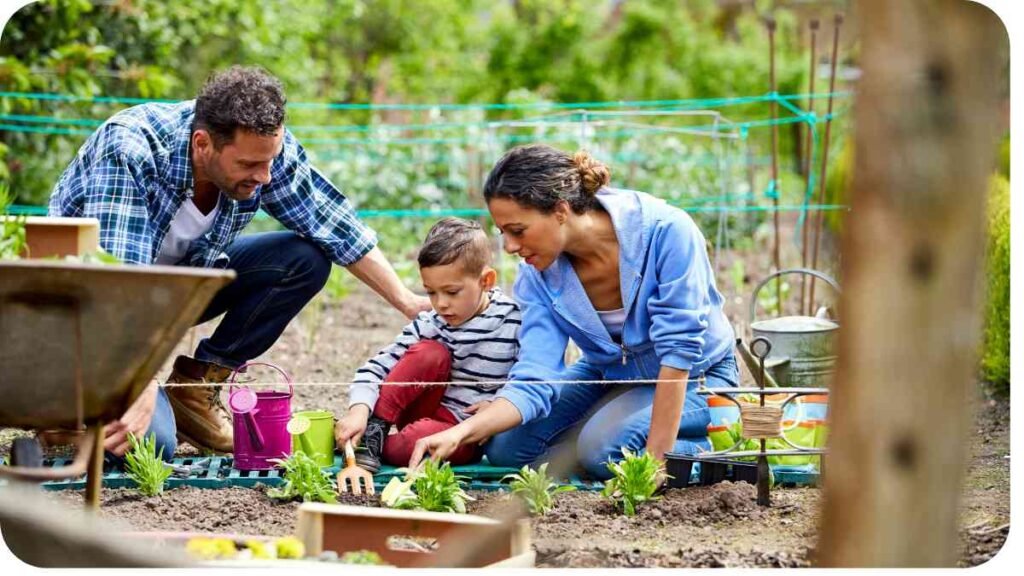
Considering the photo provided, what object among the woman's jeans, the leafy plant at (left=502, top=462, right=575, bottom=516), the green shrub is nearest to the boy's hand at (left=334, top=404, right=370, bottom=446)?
the woman's jeans

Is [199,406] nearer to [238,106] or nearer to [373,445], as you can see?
[373,445]

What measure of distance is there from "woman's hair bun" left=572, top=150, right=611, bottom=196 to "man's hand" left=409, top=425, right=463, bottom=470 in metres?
0.85

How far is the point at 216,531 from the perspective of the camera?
3324 mm

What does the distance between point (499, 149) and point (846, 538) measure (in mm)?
8008

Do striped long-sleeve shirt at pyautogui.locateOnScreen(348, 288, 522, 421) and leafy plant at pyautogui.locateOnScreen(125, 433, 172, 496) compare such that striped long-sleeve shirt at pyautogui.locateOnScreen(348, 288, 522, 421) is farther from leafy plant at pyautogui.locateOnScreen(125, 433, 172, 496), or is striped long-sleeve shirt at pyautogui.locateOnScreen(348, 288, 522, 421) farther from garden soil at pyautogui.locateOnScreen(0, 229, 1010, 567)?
leafy plant at pyautogui.locateOnScreen(125, 433, 172, 496)

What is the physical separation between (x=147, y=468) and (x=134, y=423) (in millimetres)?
146

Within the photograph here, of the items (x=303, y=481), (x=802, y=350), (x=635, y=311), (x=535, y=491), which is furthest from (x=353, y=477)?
(x=802, y=350)

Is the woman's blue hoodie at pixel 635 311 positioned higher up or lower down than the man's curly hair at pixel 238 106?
lower down

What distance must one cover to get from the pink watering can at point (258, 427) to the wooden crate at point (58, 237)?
0.83 meters

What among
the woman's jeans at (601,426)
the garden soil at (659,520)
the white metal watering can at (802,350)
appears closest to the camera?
the garden soil at (659,520)

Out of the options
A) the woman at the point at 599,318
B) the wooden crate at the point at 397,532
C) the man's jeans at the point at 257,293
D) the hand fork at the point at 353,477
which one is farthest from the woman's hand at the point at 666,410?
the man's jeans at the point at 257,293

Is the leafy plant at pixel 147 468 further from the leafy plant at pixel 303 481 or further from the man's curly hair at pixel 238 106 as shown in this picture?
the man's curly hair at pixel 238 106

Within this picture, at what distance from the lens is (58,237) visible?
3264 mm

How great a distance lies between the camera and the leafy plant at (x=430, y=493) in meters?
3.42
